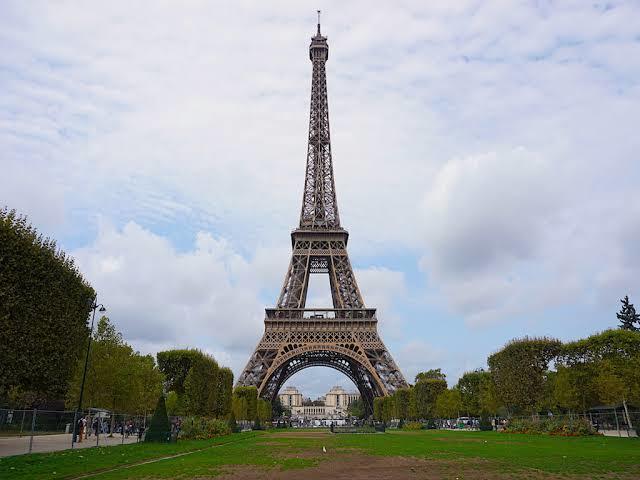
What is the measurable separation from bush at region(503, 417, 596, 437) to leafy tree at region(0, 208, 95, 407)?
110 ft

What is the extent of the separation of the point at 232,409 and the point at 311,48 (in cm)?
6333

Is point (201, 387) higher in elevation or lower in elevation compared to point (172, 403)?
higher

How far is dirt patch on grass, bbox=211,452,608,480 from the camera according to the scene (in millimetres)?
15104

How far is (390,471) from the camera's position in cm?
1680

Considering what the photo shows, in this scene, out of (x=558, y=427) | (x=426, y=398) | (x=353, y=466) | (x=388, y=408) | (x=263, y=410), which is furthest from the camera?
(x=263, y=410)


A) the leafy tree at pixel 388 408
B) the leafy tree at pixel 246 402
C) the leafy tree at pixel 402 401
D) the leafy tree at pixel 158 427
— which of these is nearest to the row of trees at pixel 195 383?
the leafy tree at pixel 246 402

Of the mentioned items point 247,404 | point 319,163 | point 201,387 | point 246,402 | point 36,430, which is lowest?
point 36,430

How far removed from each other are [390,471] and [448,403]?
4876cm

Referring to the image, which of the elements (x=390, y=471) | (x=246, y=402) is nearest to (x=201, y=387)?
(x=246, y=402)

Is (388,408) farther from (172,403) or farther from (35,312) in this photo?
(35,312)

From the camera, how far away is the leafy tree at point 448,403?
203ft

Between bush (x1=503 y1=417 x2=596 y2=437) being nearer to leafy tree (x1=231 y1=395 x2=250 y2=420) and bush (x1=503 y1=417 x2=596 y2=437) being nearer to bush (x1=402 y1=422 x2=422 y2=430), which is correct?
bush (x1=402 y1=422 x2=422 y2=430)

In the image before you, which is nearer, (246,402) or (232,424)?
(232,424)

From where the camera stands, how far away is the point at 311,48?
91.6 metres
